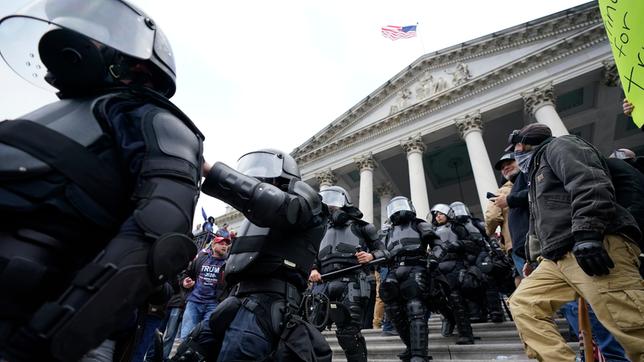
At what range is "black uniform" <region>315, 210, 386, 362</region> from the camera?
3621 millimetres

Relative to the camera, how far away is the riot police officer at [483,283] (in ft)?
18.1

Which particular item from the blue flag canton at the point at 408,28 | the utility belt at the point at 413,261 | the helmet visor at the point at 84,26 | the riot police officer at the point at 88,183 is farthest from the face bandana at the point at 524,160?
the blue flag canton at the point at 408,28

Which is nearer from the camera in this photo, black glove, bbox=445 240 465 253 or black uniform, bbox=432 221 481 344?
black uniform, bbox=432 221 481 344

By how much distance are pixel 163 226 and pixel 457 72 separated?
65.7ft

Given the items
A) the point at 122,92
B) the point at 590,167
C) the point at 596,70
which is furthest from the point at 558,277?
Answer: the point at 596,70

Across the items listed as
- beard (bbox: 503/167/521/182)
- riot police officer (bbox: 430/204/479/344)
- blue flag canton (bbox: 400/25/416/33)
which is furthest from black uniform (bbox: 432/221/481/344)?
blue flag canton (bbox: 400/25/416/33)

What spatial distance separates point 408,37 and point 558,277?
18829mm

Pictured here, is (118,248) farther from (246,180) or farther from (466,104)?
(466,104)

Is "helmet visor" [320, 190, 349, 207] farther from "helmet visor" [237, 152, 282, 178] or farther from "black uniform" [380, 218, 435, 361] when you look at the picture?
"helmet visor" [237, 152, 282, 178]

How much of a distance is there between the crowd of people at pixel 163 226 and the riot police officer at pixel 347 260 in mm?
47

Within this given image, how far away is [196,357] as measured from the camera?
2090 millimetres

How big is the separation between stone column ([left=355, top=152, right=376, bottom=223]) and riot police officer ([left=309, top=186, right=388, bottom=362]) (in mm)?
12095

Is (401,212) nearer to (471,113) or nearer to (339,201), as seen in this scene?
(339,201)

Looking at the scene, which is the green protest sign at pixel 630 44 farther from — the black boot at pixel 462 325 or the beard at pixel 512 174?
the black boot at pixel 462 325
